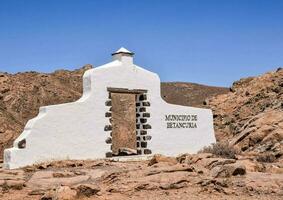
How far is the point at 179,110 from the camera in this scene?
22.1 meters

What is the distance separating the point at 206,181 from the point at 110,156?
26.2ft

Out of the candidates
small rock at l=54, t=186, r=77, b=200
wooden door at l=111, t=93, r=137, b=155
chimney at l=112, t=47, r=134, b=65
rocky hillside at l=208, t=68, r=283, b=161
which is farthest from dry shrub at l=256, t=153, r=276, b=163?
wooden door at l=111, t=93, r=137, b=155

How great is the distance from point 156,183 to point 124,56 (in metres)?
9.09

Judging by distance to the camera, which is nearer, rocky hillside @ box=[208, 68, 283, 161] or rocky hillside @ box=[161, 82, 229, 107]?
rocky hillside @ box=[208, 68, 283, 161]

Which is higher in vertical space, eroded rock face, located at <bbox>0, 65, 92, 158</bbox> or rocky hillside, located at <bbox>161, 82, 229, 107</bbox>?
rocky hillside, located at <bbox>161, 82, 229, 107</bbox>

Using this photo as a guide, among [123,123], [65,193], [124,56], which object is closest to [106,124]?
[124,56]

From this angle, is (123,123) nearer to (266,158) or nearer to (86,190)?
(266,158)

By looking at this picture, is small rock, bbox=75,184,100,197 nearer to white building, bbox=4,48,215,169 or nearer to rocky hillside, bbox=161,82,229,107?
white building, bbox=4,48,215,169

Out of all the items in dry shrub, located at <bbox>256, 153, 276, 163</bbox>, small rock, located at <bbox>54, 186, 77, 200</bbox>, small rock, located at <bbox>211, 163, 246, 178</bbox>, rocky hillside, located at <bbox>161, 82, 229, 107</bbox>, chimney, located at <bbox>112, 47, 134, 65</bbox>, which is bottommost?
small rock, located at <bbox>54, 186, 77, 200</bbox>

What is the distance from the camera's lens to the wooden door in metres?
36.5

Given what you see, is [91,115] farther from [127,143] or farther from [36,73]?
[36,73]

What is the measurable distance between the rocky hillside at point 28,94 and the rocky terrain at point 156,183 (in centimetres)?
1596

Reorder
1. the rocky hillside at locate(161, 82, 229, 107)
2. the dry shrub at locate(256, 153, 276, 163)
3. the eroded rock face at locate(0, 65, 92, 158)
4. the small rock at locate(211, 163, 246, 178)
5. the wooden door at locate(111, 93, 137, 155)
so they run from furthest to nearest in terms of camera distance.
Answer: the rocky hillside at locate(161, 82, 229, 107), the wooden door at locate(111, 93, 137, 155), the eroded rock face at locate(0, 65, 92, 158), the dry shrub at locate(256, 153, 276, 163), the small rock at locate(211, 163, 246, 178)

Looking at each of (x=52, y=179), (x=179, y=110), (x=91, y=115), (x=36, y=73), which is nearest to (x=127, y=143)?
(x=36, y=73)
